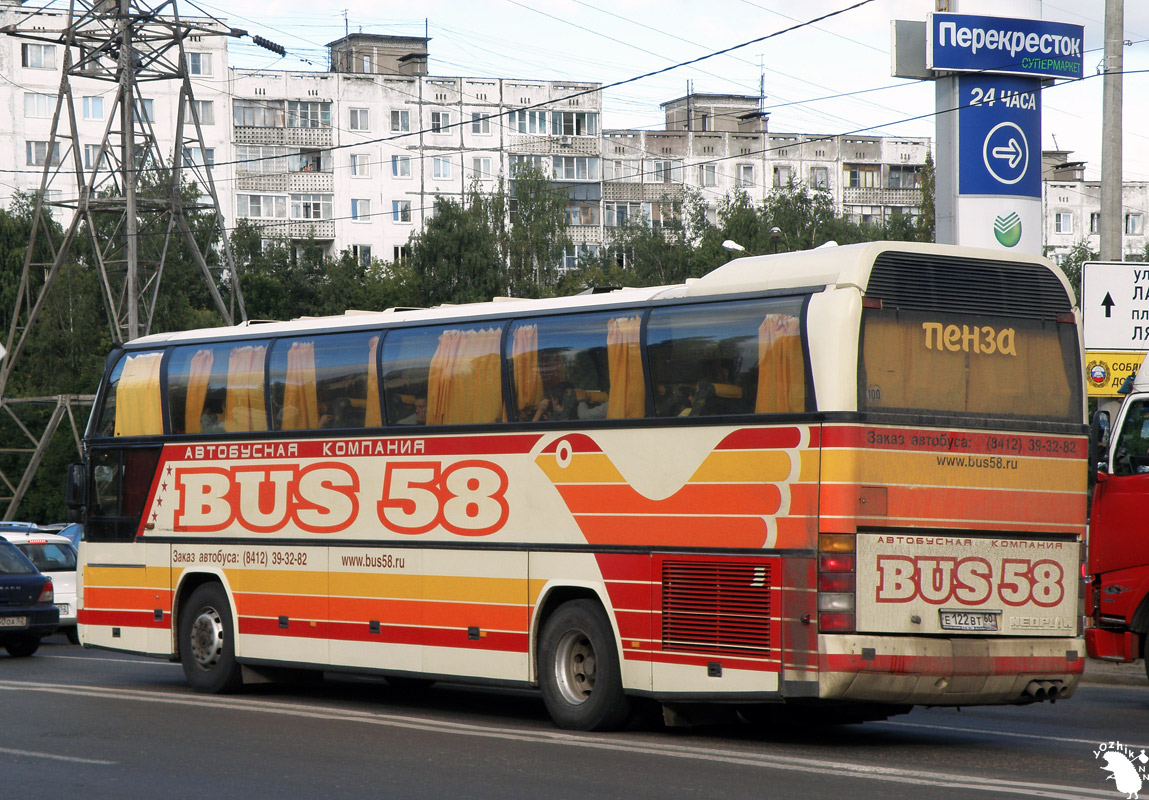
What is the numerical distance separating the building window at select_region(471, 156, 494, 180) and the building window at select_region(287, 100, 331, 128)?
8197 mm

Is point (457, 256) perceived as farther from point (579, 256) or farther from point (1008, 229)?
point (1008, 229)

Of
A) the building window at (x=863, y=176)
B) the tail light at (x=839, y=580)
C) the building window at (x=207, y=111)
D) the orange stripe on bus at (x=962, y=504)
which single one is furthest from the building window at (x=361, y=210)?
the tail light at (x=839, y=580)

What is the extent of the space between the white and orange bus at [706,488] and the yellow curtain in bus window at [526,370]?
3 cm

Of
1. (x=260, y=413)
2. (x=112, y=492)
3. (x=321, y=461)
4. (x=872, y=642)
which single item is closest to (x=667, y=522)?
(x=872, y=642)

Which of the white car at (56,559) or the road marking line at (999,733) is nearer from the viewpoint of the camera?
the road marking line at (999,733)

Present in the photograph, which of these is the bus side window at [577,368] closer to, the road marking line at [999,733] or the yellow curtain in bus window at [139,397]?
the road marking line at [999,733]

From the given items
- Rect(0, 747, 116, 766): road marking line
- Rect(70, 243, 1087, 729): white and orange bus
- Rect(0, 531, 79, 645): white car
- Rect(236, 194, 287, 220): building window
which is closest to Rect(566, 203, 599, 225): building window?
Rect(236, 194, 287, 220): building window

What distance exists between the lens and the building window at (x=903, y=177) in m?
104

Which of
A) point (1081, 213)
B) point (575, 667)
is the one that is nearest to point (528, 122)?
point (1081, 213)

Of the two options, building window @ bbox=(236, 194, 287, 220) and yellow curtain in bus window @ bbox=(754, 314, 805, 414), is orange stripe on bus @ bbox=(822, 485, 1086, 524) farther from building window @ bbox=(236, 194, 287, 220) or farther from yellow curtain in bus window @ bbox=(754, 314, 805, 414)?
building window @ bbox=(236, 194, 287, 220)

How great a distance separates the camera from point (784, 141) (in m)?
102

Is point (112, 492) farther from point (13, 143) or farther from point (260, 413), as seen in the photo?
point (13, 143)

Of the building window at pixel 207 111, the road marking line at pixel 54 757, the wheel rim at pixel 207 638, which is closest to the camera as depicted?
the road marking line at pixel 54 757

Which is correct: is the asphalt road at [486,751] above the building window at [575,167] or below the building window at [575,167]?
below
